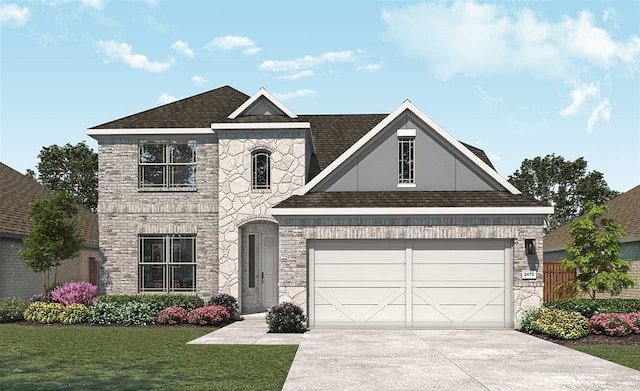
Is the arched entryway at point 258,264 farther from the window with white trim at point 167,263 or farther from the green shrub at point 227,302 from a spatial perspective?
the window with white trim at point 167,263

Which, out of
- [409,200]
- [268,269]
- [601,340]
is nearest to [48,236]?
[268,269]

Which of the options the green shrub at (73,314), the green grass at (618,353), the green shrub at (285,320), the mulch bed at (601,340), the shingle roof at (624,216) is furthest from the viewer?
the shingle roof at (624,216)

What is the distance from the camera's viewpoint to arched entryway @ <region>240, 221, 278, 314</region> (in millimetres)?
22203

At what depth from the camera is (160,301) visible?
2028 cm

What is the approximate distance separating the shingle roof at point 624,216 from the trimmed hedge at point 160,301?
1652cm

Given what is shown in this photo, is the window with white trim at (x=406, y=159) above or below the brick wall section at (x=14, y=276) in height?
above

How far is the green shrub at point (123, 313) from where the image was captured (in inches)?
774

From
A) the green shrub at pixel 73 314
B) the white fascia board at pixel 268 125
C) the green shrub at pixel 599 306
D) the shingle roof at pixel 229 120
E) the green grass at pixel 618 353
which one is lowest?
the green shrub at pixel 73 314

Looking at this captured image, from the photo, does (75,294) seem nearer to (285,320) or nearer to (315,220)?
(285,320)

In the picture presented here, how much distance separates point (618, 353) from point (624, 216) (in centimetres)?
1572

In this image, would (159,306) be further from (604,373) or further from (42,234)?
(604,373)

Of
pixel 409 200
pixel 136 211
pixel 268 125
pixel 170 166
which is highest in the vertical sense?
pixel 268 125

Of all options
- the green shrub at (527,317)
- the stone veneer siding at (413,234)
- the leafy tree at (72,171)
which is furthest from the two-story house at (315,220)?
the leafy tree at (72,171)

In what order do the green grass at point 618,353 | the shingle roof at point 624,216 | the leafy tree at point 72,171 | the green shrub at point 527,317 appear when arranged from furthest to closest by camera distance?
the leafy tree at point 72,171 < the shingle roof at point 624,216 < the green shrub at point 527,317 < the green grass at point 618,353
